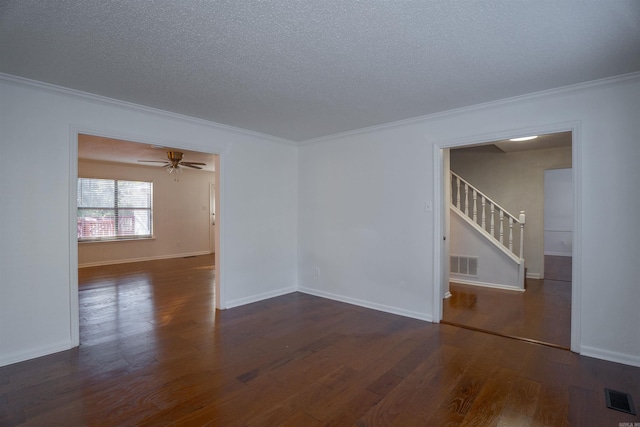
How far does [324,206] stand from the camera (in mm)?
4887

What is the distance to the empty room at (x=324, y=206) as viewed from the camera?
6.58 feet

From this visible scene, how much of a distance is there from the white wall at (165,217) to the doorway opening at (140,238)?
20 millimetres

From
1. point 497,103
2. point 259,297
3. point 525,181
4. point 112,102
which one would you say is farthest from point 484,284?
point 112,102

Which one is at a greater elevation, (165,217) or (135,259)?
(165,217)

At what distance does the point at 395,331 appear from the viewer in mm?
3480

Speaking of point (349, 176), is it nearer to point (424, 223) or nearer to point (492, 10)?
point (424, 223)

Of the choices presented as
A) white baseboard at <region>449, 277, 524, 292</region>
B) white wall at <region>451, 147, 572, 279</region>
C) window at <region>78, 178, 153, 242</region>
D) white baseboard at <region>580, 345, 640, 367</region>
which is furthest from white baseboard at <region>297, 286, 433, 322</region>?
window at <region>78, 178, 153, 242</region>

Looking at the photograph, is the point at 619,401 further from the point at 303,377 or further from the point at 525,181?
the point at 525,181

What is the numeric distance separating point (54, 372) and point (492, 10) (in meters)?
3.99

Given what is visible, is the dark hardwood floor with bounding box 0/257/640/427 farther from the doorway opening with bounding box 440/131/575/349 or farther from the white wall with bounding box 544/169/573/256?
the white wall with bounding box 544/169/573/256

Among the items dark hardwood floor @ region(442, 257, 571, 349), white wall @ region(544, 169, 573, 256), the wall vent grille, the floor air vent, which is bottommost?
the floor air vent

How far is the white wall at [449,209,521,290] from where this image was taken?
5230 millimetres

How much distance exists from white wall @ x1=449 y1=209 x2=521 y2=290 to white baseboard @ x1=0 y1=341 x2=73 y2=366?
18.2 ft

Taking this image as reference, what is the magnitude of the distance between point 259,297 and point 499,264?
3910mm
